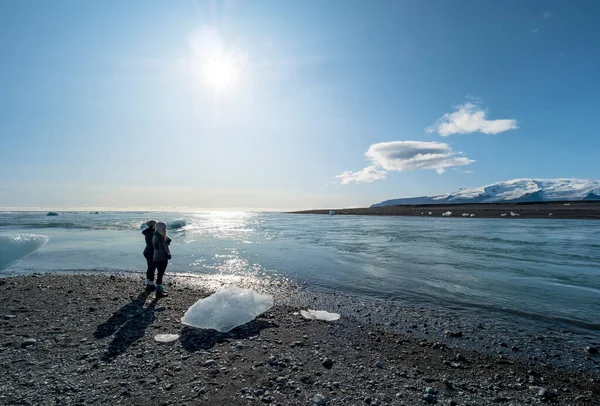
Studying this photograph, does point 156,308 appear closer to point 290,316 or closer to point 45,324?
point 45,324

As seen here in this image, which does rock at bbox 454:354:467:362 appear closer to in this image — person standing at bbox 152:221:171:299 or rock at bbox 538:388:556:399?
rock at bbox 538:388:556:399

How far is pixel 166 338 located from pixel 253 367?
249cm

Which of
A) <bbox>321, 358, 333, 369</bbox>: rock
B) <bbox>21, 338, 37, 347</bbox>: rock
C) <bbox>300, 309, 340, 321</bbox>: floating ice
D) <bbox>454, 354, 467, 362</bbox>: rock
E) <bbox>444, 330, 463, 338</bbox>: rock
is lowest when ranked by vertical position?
<bbox>444, 330, 463, 338</bbox>: rock

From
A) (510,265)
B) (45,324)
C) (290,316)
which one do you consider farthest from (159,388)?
(510,265)

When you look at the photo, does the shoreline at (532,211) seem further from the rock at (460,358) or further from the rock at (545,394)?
the rock at (545,394)

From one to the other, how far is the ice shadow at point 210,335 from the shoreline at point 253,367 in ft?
0.08

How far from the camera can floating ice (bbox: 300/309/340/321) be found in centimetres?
844

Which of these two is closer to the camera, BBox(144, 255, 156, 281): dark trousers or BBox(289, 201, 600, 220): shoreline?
BBox(144, 255, 156, 281): dark trousers

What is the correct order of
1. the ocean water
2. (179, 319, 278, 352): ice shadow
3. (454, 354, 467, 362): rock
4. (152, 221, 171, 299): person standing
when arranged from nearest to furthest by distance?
1. (454, 354, 467, 362): rock
2. (179, 319, 278, 352): ice shadow
3. the ocean water
4. (152, 221, 171, 299): person standing

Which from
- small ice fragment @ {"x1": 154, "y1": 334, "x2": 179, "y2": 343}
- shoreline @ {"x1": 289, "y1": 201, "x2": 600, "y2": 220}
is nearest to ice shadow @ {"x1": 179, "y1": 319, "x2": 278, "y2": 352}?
small ice fragment @ {"x1": 154, "y1": 334, "x2": 179, "y2": 343}

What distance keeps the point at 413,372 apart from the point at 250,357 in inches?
124

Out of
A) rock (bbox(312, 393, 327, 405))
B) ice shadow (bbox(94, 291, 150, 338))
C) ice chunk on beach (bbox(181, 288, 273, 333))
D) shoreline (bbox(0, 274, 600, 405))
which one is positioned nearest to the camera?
rock (bbox(312, 393, 327, 405))

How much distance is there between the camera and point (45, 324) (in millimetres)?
7516

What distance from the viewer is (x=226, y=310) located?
7801 mm
